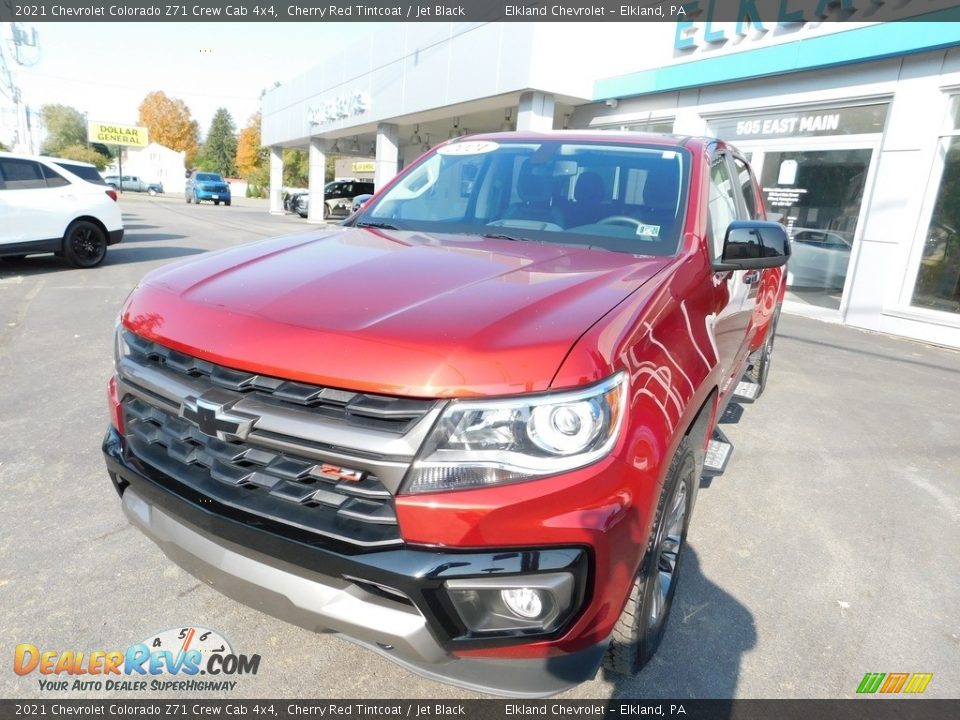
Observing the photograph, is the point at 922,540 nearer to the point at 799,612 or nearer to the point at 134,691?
the point at 799,612

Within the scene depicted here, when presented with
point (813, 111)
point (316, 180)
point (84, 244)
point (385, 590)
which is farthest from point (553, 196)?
point (316, 180)

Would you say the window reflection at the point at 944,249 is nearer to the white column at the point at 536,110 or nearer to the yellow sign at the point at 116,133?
the white column at the point at 536,110

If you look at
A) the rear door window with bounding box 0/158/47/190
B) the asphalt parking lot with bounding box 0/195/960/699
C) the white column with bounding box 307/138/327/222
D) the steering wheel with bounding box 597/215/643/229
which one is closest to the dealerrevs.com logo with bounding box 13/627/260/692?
the asphalt parking lot with bounding box 0/195/960/699

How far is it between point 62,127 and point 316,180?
260 feet

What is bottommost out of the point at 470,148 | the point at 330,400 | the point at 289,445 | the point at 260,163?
Result: the point at 289,445

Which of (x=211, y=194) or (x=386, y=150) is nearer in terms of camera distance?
(x=386, y=150)

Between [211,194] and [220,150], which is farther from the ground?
[220,150]

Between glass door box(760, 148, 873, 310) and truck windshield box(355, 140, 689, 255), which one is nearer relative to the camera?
→ truck windshield box(355, 140, 689, 255)

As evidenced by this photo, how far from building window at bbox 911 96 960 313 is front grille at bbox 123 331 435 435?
959cm

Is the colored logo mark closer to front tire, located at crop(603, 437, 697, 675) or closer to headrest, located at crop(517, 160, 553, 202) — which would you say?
front tire, located at crop(603, 437, 697, 675)

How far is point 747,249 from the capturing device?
7.79 feet

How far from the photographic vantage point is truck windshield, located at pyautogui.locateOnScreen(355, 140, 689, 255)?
253 cm

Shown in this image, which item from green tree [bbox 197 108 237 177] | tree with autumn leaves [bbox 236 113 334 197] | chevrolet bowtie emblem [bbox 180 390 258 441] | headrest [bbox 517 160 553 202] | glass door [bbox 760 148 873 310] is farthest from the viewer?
green tree [bbox 197 108 237 177]

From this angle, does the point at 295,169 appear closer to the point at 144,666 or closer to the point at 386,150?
the point at 386,150
